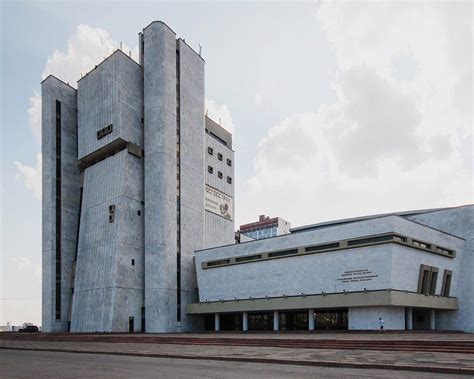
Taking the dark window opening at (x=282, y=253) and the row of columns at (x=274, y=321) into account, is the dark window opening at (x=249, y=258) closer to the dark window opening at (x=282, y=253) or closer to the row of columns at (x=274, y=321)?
the dark window opening at (x=282, y=253)

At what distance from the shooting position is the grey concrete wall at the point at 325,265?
1674 inches

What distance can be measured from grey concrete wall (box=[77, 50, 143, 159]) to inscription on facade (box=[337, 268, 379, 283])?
30166mm

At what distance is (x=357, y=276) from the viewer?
4362 centimetres

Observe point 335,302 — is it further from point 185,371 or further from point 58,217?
point 58,217

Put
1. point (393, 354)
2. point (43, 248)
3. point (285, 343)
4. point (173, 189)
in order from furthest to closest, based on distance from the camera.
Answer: point (43, 248)
point (173, 189)
point (285, 343)
point (393, 354)

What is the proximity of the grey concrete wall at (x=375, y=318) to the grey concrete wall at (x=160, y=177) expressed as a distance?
22.3m

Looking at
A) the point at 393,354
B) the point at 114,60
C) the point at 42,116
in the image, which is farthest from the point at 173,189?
the point at 393,354

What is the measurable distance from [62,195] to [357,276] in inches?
1619

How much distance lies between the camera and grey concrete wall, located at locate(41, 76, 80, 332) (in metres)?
60.4

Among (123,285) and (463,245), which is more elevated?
(463,245)

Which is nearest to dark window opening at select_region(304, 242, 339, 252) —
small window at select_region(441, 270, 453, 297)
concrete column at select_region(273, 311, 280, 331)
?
concrete column at select_region(273, 311, 280, 331)

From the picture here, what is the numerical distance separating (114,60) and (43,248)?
26.5 metres

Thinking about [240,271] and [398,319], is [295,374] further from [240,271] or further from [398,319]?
[240,271]

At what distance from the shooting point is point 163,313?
5438 centimetres
